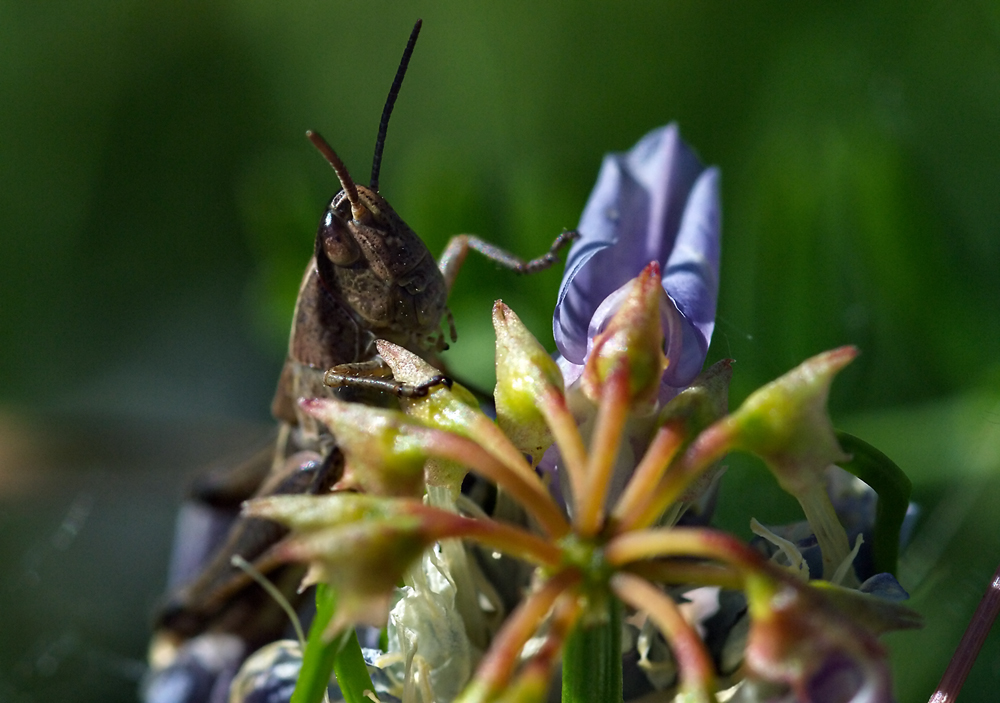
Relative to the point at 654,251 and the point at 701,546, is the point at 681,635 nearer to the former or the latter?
the point at 701,546

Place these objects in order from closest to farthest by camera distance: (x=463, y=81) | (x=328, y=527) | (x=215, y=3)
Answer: (x=328, y=527) < (x=463, y=81) < (x=215, y=3)

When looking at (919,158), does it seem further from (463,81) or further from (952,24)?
(463,81)

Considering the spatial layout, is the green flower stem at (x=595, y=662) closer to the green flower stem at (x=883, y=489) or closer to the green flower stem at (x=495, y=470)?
the green flower stem at (x=495, y=470)

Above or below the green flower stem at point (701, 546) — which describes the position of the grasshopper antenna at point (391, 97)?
above

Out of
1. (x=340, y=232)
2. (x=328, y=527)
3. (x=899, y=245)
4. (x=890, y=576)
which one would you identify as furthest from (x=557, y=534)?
(x=899, y=245)

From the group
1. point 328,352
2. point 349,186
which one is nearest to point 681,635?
point 349,186

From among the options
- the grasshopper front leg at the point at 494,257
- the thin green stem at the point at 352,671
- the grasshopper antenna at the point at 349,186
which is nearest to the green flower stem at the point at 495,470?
the thin green stem at the point at 352,671
